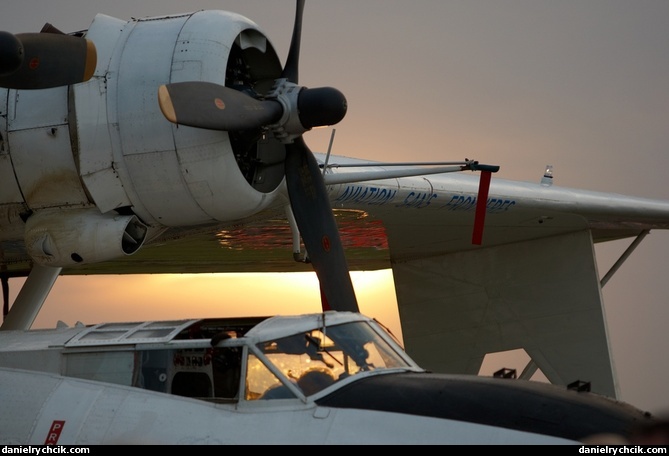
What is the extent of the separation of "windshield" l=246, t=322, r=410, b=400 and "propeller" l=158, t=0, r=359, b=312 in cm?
339

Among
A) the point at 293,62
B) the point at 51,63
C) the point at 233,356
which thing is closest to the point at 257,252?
the point at 293,62

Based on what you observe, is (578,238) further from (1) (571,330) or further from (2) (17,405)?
(2) (17,405)

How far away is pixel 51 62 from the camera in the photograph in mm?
10969

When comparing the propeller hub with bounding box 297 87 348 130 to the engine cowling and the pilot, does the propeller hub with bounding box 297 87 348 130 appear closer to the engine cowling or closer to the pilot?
the engine cowling

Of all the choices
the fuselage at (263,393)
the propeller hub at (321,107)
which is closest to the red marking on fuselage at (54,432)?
the fuselage at (263,393)

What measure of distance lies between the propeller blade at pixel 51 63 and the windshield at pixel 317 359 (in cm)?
466

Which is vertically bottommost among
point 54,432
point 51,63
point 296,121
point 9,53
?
point 54,432

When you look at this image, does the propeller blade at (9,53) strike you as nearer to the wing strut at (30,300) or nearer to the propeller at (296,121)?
the propeller at (296,121)

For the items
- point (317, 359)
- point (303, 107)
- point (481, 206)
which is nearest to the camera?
point (317, 359)

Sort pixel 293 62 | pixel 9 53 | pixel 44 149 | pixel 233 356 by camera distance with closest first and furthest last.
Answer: pixel 233 356 < pixel 9 53 < pixel 44 149 < pixel 293 62

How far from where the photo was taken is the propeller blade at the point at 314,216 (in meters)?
12.2

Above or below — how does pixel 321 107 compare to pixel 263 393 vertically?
above

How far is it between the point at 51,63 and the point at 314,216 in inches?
139

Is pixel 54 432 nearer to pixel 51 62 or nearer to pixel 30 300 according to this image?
pixel 51 62
